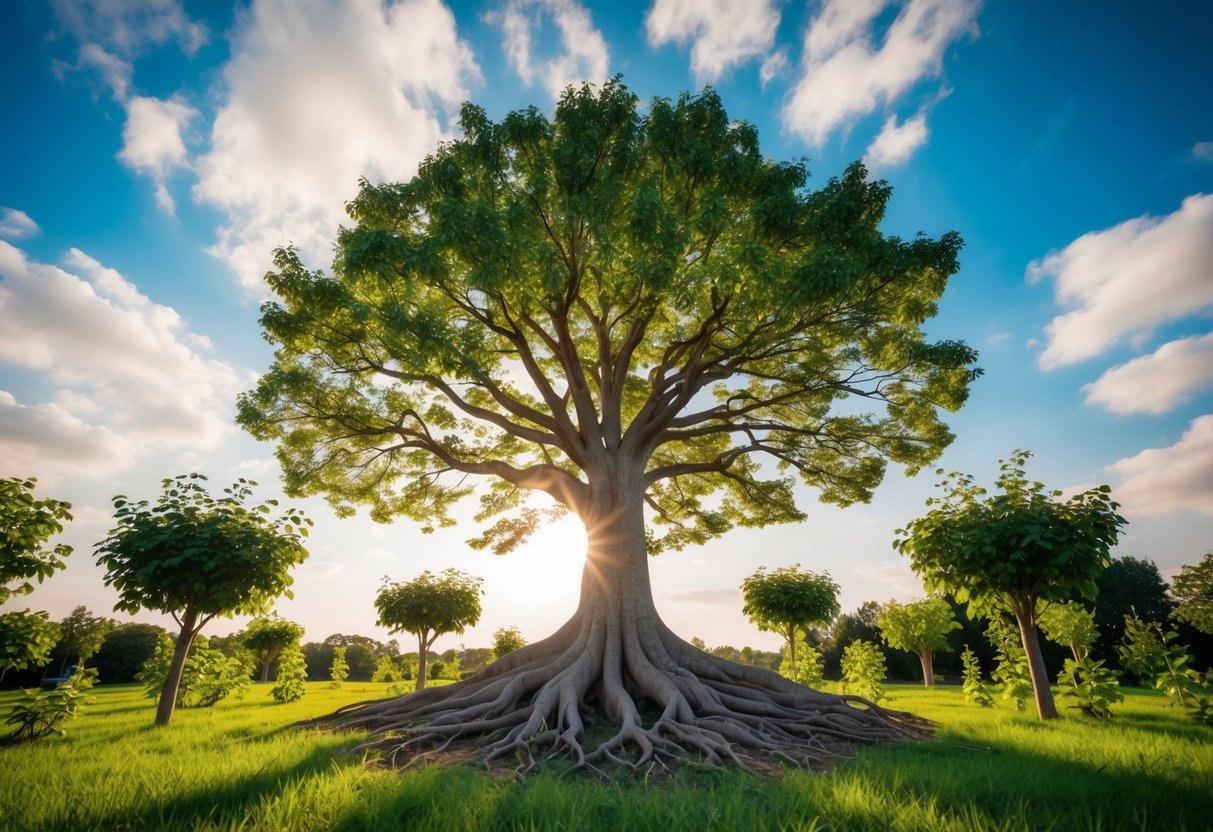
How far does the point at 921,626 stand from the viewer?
93.0 feet

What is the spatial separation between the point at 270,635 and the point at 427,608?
1688cm

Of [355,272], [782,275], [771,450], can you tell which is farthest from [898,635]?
[355,272]

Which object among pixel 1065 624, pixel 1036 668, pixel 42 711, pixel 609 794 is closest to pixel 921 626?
pixel 1065 624

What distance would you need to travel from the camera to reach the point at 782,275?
276 inches

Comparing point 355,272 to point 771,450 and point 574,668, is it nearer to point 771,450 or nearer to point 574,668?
point 574,668

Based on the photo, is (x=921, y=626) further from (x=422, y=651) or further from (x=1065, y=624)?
(x=422, y=651)

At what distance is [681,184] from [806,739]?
354 inches

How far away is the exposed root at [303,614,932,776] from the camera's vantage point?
5.37 metres

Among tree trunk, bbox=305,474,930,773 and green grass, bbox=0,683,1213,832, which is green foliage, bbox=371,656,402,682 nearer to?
tree trunk, bbox=305,474,930,773

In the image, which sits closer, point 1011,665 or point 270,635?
point 1011,665

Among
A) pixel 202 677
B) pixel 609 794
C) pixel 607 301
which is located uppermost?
pixel 607 301

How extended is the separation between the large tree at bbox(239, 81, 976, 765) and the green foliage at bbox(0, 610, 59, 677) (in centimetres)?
373

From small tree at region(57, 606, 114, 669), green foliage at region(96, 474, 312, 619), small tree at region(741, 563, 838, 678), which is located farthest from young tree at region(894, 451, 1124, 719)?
small tree at region(57, 606, 114, 669)

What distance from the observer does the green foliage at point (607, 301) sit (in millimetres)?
7586
